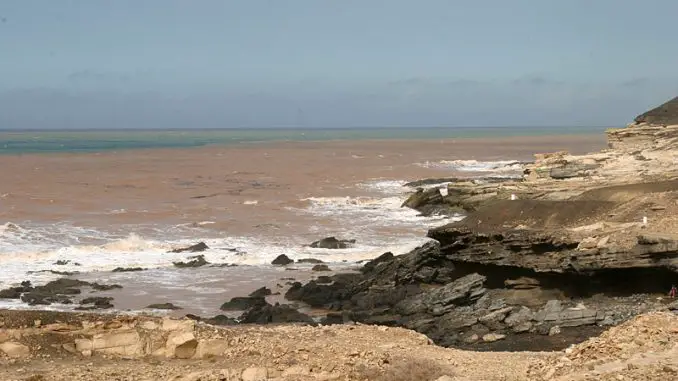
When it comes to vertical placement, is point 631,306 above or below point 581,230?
below

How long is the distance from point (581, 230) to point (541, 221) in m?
1.56

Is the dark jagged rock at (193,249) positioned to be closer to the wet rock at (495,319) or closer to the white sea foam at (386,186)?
the wet rock at (495,319)

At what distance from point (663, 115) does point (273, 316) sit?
35.0 metres

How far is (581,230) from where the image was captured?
69.2ft

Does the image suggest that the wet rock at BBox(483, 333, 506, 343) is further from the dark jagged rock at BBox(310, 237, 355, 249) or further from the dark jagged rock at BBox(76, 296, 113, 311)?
the dark jagged rock at BBox(310, 237, 355, 249)

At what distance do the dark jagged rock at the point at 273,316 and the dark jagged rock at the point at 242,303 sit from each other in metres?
1.12

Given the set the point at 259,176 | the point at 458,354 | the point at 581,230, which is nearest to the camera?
the point at 458,354

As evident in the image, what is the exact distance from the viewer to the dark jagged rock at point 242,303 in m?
22.9

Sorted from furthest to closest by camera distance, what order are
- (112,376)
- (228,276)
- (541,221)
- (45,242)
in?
(45,242) → (228,276) → (541,221) → (112,376)

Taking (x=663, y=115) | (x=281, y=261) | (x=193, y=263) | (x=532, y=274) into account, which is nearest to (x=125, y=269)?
(x=193, y=263)

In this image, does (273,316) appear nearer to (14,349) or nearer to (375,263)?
(375,263)

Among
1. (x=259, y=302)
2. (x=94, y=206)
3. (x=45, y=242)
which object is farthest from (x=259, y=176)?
(x=259, y=302)

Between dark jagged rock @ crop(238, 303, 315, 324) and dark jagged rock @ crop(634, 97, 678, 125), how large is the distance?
1269 inches

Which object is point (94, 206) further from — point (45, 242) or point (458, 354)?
point (458, 354)
